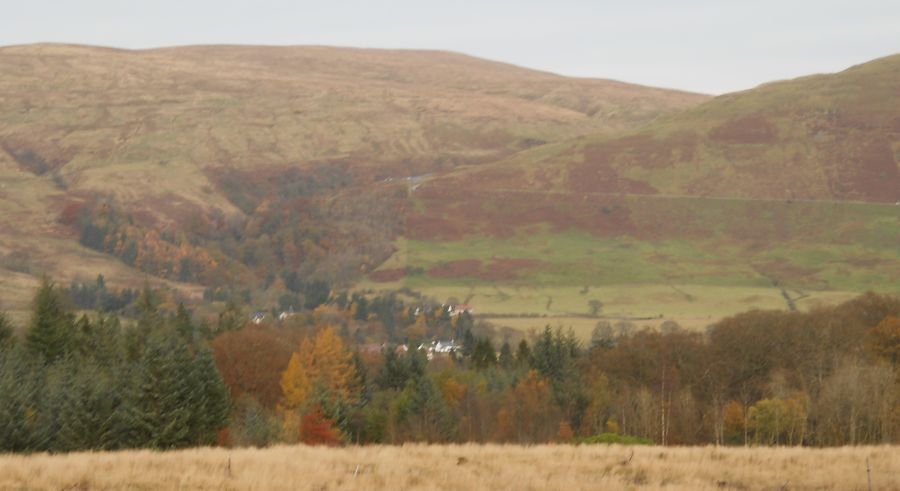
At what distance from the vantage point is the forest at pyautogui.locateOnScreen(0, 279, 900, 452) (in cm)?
5078

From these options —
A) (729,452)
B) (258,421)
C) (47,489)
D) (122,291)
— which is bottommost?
(122,291)

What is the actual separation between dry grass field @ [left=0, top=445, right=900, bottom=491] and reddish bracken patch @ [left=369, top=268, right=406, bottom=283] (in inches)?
6336

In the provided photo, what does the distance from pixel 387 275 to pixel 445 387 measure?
107335mm

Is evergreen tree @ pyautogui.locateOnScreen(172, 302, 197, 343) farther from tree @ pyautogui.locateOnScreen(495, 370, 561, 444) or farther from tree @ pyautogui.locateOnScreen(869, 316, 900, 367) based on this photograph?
tree @ pyautogui.locateOnScreen(869, 316, 900, 367)

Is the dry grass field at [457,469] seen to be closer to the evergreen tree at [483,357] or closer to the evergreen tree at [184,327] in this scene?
the evergreen tree at [184,327]

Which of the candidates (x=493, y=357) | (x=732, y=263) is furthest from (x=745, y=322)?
(x=732, y=263)

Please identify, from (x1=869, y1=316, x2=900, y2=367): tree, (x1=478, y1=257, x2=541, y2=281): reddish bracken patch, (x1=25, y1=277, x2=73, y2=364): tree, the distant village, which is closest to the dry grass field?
(x1=25, y1=277, x2=73, y2=364): tree

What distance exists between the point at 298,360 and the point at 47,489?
6181cm

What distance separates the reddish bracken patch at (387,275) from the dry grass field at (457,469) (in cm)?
16094

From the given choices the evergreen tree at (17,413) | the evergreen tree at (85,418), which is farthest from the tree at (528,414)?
the evergreen tree at (17,413)

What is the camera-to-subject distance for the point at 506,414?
73000mm

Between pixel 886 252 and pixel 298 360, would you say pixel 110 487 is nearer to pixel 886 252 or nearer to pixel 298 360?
pixel 298 360

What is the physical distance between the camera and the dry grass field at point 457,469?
840 inches

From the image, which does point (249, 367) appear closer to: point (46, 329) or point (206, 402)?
point (46, 329)
